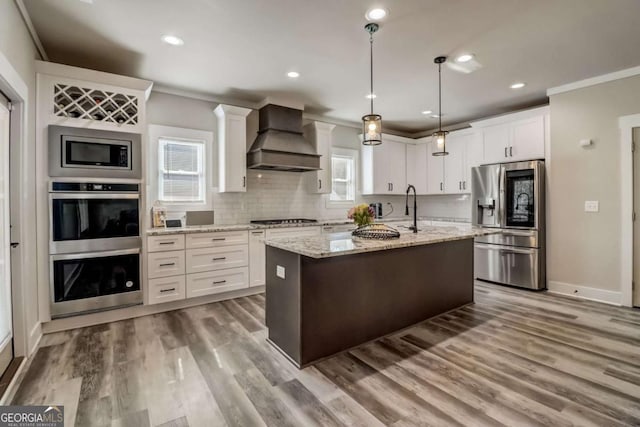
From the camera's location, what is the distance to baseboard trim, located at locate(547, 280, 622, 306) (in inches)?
146

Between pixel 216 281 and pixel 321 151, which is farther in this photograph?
pixel 321 151

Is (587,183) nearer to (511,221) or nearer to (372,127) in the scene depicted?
(511,221)

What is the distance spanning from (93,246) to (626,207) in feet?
19.2

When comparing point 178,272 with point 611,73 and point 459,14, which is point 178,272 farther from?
point 611,73

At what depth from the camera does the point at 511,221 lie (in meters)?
4.49

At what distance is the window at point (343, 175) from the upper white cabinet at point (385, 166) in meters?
0.23

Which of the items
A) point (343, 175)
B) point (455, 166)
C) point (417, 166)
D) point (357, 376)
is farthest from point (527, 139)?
point (357, 376)

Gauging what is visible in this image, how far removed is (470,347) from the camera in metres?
2.64

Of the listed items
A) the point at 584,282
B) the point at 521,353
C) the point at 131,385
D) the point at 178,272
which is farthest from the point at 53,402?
the point at 584,282

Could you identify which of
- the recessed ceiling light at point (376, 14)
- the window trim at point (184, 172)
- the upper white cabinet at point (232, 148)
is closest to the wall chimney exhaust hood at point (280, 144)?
the upper white cabinet at point (232, 148)

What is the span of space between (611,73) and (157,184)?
5.69 meters

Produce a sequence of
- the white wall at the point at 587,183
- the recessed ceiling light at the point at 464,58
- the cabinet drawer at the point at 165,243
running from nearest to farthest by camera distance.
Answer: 1. the recessed ceiling light at the point at 464,58
2. the cabinet drawer at the point at 165,243
3. the white wall at the point at 587,183

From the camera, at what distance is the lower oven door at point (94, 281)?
2961 millimetres

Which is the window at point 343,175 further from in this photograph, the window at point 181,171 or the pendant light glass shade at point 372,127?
the pendant light glass shade at point 372,127
